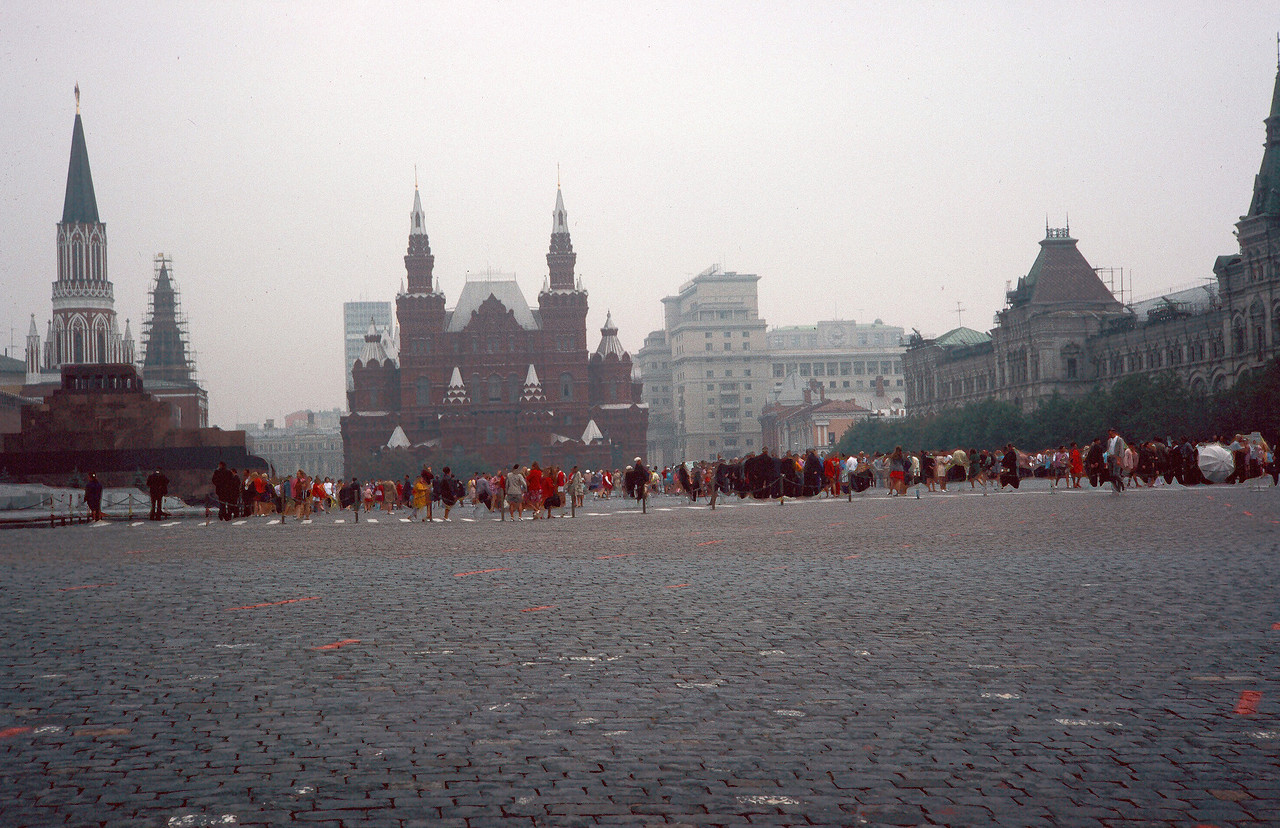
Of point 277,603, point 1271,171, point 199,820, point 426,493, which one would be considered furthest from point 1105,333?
point 199,820

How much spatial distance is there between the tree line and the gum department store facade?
6474 millimetres

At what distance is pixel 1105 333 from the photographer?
341ft

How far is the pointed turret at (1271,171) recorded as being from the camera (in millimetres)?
79438

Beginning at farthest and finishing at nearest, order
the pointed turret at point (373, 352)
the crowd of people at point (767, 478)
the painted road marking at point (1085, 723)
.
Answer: the pointed turret at point (373, 352) < the crowd of people at point (767, 478) < the painted road marking at point (1085, 723)

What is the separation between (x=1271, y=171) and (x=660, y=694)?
270ft

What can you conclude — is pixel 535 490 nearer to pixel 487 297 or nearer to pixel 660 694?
pixel 660 694

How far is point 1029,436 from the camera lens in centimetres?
8650

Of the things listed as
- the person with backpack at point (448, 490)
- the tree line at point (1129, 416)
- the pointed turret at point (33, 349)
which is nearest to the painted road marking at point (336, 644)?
the person with backpack at point (448, 490)

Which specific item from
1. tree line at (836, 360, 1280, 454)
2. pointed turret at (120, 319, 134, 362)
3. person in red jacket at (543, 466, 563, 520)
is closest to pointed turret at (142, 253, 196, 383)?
pointed turret at (120, 319, 134, 362)

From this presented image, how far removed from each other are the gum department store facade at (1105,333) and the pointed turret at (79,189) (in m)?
84.3

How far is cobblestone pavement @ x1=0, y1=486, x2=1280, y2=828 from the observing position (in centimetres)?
552

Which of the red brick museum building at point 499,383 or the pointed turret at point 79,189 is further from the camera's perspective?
the pointed turret at point 79,189

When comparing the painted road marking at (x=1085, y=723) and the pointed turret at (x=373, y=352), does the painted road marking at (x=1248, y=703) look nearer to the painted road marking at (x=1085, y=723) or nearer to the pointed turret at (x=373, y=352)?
the painted road marking at (x=1085, y=723)

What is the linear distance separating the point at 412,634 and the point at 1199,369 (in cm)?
8681
